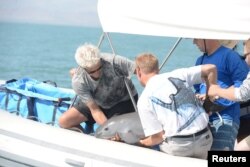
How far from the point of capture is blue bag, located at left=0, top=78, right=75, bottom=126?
3.99 metres

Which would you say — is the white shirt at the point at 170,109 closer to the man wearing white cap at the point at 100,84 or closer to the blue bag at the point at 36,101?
the man wearing white cap at the point at 100,84

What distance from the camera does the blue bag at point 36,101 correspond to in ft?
13.1

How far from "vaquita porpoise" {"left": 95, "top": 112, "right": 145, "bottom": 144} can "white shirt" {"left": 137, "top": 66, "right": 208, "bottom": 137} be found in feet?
1.07

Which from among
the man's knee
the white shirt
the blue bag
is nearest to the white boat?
the white shirt

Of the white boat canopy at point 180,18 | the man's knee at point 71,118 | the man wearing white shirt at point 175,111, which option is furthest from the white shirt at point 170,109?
the man's knee at point 71,118

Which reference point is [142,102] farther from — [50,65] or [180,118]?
[50,65]

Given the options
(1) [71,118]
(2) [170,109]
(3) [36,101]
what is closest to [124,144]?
(2) [170,109]

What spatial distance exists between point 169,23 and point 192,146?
65cm

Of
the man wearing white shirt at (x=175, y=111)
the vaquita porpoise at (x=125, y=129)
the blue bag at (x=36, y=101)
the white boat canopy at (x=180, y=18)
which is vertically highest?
the white boat canopy at (x=180, y=18)

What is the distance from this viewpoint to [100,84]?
3.36 meters

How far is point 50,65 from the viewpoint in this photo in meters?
15.6

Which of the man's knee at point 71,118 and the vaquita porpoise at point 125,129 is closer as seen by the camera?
the vaquita porpoise at point 125,129

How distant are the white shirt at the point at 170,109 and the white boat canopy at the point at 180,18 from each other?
266 mm

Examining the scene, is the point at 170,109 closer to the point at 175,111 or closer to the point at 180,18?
the point at 175,111
